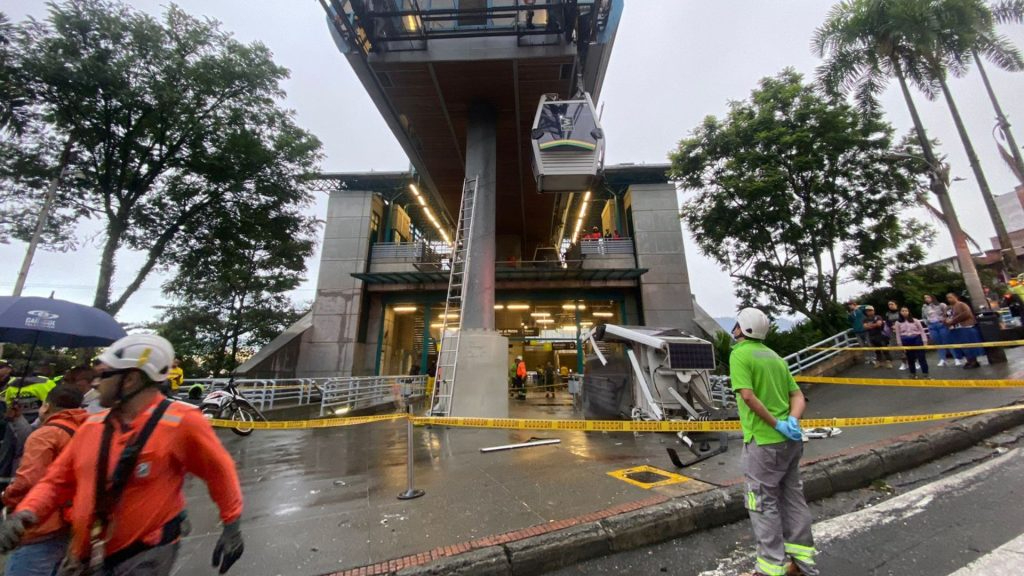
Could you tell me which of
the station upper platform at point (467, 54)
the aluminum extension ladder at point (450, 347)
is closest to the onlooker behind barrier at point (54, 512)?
the aluminum extension ladder at point (450, 347)

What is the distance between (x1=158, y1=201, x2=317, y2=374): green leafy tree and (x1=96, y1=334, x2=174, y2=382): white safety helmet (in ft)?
52.4

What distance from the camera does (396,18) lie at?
11.0m

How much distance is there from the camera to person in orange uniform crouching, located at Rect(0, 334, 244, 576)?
5.19 feet

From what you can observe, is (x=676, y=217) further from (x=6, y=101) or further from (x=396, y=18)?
(x=6, y=101)

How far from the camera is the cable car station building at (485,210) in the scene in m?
10.5

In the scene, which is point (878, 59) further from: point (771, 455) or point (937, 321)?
point (771, 455)

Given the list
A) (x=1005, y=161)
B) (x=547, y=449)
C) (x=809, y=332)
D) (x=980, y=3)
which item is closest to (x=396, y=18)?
(x=547, y=449)

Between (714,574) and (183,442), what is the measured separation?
336 centimetres

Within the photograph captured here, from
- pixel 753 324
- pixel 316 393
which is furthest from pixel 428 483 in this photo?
pixel 316 393

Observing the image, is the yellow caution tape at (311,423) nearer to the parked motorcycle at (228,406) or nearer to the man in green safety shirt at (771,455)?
the parked motorcycle at (228,406)

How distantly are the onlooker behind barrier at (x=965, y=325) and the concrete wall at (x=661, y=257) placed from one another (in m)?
9.23

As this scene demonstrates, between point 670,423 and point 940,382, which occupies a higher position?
point 940,382

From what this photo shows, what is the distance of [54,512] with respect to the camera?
5.92 ft

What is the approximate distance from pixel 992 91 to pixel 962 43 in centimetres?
346
